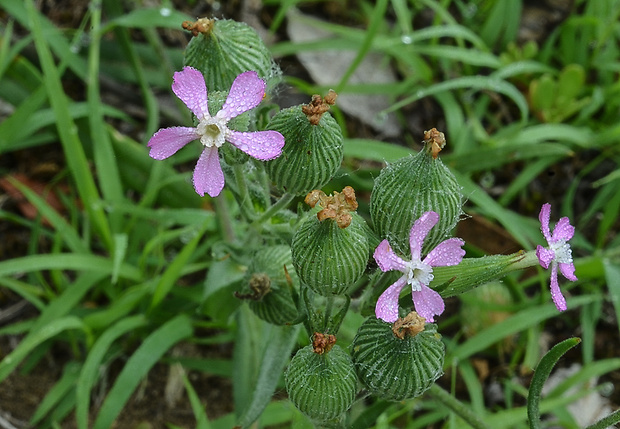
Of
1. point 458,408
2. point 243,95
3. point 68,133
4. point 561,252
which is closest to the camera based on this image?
point 243,95

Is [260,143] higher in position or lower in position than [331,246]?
higher

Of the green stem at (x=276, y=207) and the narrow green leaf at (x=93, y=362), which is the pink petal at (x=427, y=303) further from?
the narrow green leaf at (x=93, y=362)

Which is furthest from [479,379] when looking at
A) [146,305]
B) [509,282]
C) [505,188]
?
[146,305]

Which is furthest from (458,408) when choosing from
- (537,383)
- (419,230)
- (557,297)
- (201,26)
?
(201,26)

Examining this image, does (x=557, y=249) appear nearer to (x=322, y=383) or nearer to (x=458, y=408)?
(x=458, y=408)

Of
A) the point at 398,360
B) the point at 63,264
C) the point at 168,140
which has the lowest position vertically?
the point at 398,360

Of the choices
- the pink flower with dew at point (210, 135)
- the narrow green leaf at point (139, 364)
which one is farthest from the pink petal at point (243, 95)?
the narrow green leaf at point (139, 364)
